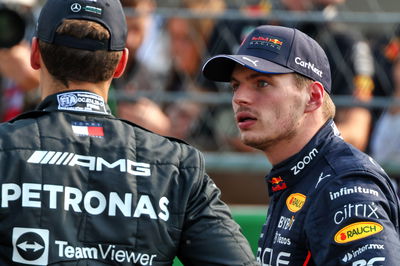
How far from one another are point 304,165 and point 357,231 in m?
0.50

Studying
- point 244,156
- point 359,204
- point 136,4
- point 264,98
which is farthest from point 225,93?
point 359,204

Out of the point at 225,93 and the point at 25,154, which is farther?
the point at 225,93

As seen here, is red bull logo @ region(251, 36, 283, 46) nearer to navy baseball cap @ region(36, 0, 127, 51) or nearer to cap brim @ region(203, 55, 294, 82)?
cap brim @ region(203, 55, 294, 82)

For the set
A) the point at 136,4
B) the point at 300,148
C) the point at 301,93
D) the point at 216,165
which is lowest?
the point at 216,165

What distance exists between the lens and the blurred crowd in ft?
17.7

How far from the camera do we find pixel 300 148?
319 cm

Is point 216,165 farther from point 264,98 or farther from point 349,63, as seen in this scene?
point 264,98

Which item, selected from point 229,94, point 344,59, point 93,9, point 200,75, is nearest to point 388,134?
point 344,59

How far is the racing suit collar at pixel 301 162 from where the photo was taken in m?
3.10

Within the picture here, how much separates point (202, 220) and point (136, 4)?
3.33 m

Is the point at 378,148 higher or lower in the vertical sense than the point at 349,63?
lower

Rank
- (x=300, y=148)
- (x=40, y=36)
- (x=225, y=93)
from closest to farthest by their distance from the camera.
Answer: (x=40, y=36) → (x=300, y=148) → (x=225, y=93)

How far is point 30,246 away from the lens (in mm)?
2377

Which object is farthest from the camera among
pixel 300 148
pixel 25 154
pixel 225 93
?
pixel 225 93
